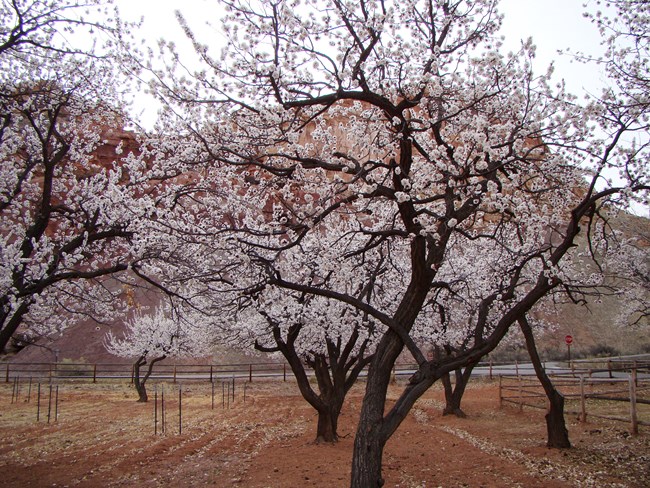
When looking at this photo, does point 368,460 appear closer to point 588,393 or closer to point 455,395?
point 588,393

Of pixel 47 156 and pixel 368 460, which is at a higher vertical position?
pixel 47 156

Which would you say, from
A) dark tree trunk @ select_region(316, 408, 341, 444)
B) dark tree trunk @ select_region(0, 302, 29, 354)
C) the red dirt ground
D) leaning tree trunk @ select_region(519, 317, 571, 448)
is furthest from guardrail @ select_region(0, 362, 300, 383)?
dark tree trunk @ select_region(0, 302, 29, 354)

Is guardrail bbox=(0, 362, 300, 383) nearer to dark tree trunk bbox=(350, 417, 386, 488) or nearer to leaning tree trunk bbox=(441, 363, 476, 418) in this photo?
leaning tree trunk bbox=(441, 363, 476, 418)

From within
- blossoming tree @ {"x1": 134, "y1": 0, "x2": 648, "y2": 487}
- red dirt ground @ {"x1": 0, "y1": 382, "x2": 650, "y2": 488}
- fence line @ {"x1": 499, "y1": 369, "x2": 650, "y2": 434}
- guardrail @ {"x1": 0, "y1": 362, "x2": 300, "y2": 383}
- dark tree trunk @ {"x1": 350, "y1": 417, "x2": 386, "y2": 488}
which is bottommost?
guardrail @ {"x1": 0, "y1": 362, "x2": 300, "y2": 383}

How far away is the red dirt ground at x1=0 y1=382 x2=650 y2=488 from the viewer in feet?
30.7

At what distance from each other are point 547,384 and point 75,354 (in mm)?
44036

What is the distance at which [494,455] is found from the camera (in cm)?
1112

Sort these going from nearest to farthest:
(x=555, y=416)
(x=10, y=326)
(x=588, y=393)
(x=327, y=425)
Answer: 1. (x=10, y=326)
2. (x=555, y=416)
3. (x=327, y=425)
4. (x=588, y=393)

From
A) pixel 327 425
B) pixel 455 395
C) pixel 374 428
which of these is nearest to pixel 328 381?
pixel 327 425

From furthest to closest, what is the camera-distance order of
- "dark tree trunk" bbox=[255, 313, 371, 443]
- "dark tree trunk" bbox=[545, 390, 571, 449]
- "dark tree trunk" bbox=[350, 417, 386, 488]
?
"dark tree trunk" bbox=[255, 313, 371, 443] → "dark tree trunk" bbox=[545, 390, 571, 449] → "dark tree trunk" bbox=[350, 417, 386, 488]

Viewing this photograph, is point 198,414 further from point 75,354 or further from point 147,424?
point 75,354

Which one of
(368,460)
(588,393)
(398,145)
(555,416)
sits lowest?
(555,416)

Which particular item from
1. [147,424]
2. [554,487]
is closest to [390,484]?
[554,487]

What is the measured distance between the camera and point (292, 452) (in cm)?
Answer: 1198
